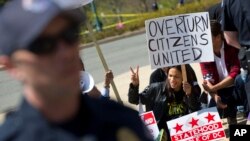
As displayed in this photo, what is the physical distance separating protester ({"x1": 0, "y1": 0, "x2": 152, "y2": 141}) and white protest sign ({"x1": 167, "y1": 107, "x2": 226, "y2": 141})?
426cm

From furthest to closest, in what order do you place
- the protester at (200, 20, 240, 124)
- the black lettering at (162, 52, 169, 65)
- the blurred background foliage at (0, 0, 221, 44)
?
1. the blurred background foliage at (0, 0, 221, 44)
2. the protester at (200, 20, 240, 124)
3. the black lettering at (162, 52, 169, 65)

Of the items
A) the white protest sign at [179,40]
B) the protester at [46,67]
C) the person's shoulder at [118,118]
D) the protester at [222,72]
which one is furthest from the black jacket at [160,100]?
the protester at [46,67]

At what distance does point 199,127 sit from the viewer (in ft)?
19.0

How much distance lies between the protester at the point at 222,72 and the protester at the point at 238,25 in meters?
0.97

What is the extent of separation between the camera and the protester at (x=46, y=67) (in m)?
1.42

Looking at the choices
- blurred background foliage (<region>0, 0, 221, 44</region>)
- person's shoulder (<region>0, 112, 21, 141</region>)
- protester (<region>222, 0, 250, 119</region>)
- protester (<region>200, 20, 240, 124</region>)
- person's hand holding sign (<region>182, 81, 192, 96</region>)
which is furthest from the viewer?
blurred background foliage (<region>0, 0, 221, 44</region>)

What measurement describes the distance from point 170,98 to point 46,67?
14.6ft

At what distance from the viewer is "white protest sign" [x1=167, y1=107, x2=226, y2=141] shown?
5.74m

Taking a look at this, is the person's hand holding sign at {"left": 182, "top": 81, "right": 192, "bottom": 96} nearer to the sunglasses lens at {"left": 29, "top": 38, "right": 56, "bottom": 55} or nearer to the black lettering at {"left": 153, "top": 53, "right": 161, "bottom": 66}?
the black lettering at {"left": 153, "top": 53, "right": 161, "bottom": 66}

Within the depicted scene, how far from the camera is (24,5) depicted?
1461 mm

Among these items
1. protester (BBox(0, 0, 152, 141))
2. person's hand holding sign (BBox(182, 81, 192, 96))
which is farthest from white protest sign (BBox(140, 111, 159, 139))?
protester (BBox(0, 0, 152, 141))

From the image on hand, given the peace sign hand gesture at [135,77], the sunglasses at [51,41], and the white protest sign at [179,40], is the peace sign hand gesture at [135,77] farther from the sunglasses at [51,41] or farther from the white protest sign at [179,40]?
the sunglasses at [51,41]

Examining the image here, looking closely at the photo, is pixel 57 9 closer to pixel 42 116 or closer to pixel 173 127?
pixel 42 116

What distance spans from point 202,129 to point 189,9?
65.2ft
